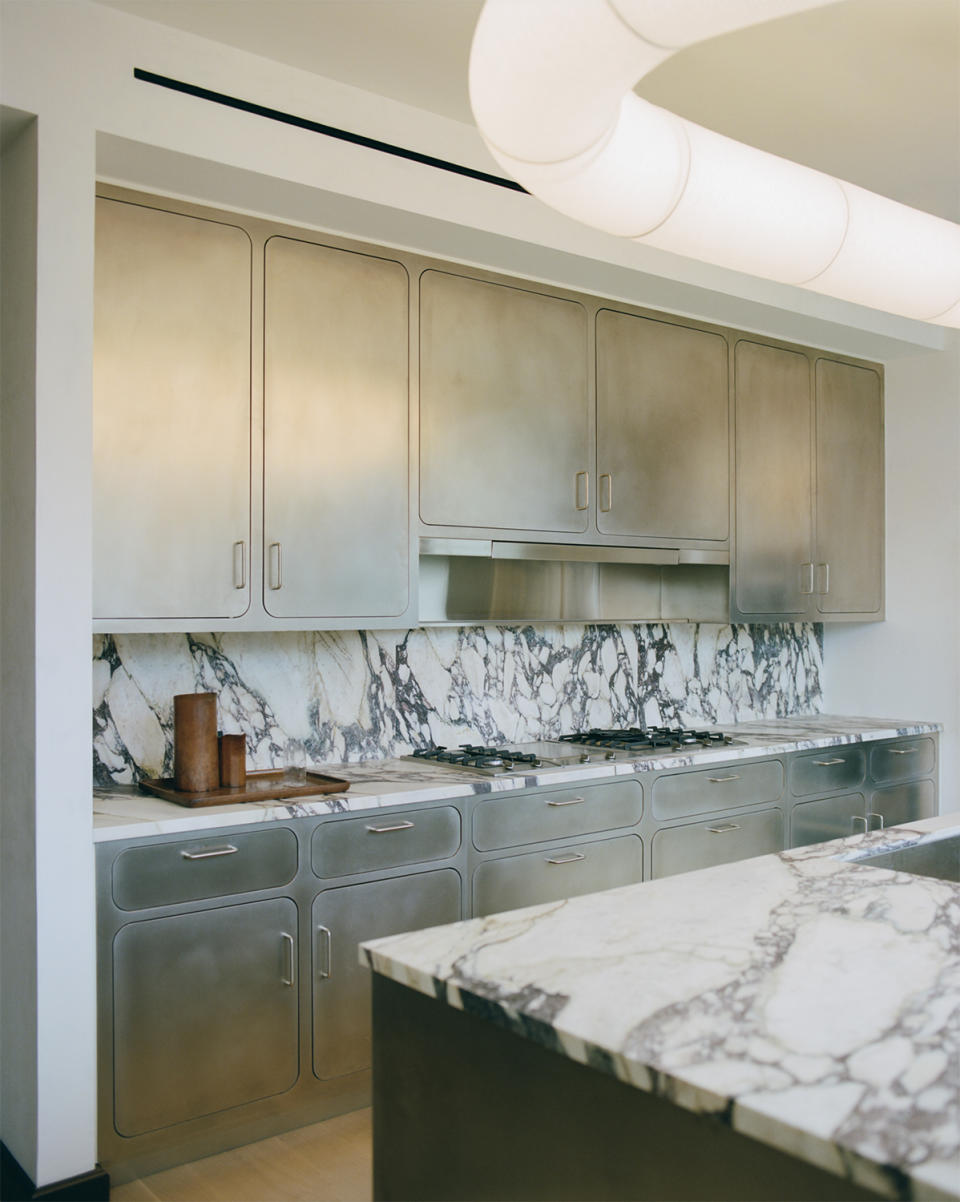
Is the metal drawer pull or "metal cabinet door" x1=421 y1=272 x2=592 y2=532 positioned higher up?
"metal cabinet door" x1=421 y1=272 x2=592 y2=532

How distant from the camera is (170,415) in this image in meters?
2.88

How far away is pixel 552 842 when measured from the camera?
3418 mm

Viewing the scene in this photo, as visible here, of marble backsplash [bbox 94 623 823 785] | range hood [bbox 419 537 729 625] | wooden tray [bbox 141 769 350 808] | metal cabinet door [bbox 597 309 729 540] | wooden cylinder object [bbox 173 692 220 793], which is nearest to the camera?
wooden tray [bbox 141 769 350 808]

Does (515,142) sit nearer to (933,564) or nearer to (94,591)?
(94,591)

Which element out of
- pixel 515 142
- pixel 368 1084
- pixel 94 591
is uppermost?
pixel 515 142

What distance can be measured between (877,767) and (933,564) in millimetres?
1018

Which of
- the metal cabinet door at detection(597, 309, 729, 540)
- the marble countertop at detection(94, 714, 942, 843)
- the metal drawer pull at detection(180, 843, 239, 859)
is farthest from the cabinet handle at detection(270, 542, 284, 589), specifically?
the metal cabinet door at detection(597, 309, 729, 540)

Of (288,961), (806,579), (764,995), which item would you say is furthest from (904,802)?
(764,995)

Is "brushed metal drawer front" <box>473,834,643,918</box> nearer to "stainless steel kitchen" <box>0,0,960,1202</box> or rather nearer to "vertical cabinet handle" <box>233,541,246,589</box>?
"stainless steel kitchen" <box>0,0,960,1202</box>

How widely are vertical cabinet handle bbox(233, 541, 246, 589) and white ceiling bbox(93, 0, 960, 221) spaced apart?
1.29m

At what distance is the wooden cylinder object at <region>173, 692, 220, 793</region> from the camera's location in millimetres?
2936

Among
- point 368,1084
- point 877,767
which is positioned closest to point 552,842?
point 368,1084

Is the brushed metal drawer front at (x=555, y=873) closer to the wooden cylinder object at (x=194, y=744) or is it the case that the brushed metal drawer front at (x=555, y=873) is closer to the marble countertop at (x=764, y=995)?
the wooden cylinder object at (x=194, y=744)

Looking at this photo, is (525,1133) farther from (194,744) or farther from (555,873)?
(555,873)
